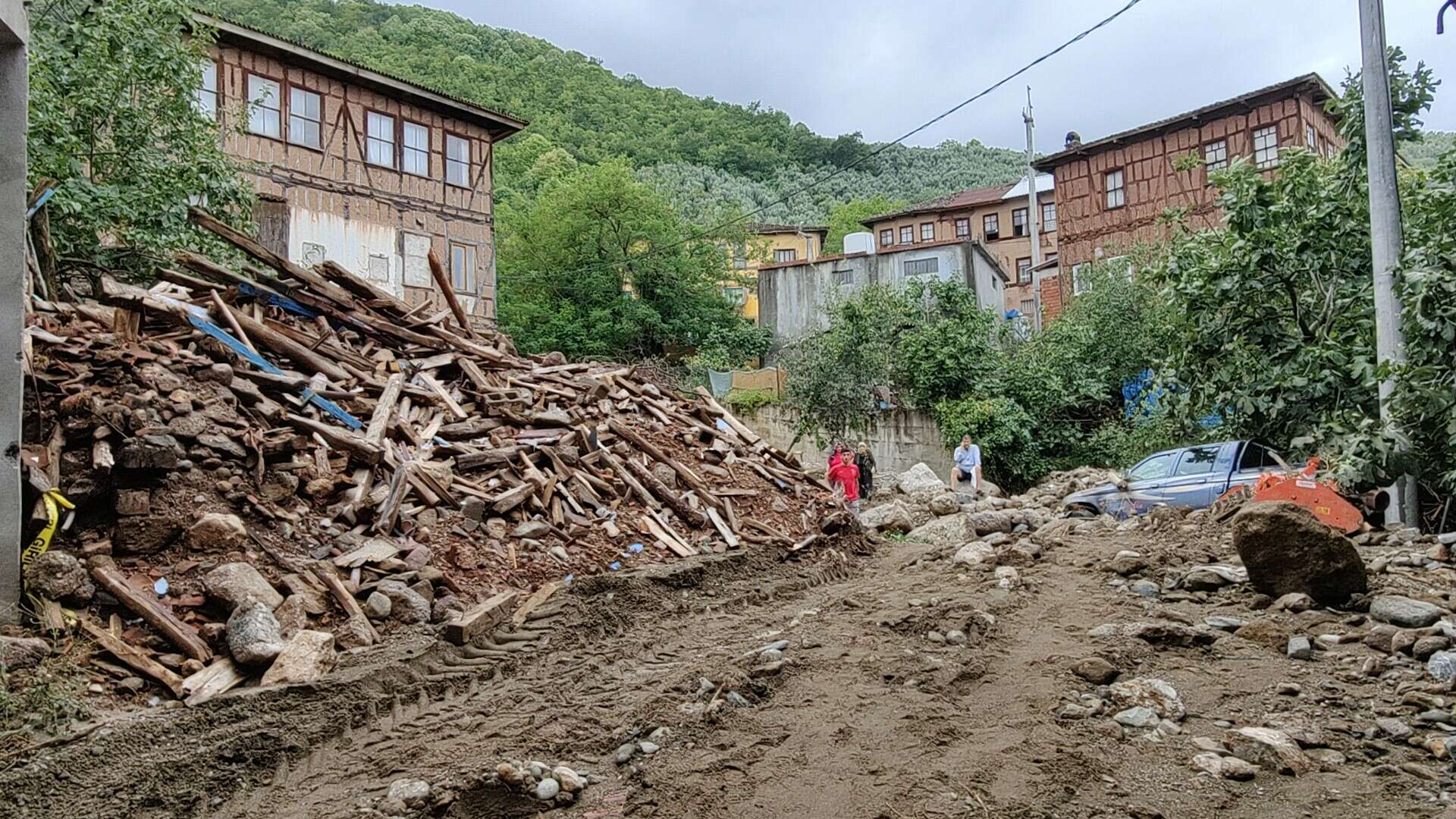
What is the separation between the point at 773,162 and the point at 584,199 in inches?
1221

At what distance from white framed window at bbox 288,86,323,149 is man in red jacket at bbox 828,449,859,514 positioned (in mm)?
15510

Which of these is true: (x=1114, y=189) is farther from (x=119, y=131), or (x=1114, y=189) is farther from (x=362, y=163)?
(x=119, y=131)

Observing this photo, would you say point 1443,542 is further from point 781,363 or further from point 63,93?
point 781,363

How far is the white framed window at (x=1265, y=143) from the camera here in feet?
92.2

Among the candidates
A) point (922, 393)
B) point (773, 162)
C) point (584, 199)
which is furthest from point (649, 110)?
point (922, 393)

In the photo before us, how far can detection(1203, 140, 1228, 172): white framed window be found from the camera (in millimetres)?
29141

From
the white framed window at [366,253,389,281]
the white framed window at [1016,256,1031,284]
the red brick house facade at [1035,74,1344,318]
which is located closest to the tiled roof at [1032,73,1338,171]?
the red brick house facade at [1035,74,1344,318]

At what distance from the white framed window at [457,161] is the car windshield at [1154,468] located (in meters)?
19.5

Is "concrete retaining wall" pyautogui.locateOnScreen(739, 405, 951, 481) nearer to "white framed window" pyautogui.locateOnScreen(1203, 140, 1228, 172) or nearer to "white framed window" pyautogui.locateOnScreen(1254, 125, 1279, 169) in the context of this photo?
"white framed window" pyautogui.locateOnScreen(1203, 140, 1228, 172)

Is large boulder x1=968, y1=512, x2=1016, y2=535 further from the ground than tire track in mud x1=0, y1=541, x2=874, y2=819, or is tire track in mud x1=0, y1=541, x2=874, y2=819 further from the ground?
large boulder x1=968, y1=512, x2=1016, y2=535

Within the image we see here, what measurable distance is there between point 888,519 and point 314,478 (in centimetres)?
944

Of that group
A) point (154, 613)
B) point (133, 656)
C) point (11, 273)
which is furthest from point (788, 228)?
point (133, 656)

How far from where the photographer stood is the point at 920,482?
20.9 meters

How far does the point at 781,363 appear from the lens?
26609mm
